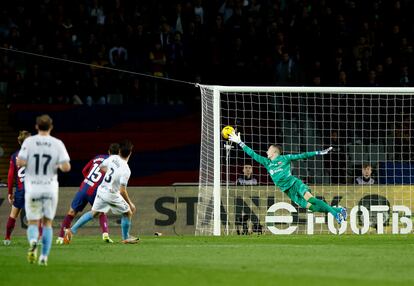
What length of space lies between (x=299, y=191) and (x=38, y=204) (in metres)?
7.54

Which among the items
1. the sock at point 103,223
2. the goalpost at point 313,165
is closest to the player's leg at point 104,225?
the sock at point 103,223

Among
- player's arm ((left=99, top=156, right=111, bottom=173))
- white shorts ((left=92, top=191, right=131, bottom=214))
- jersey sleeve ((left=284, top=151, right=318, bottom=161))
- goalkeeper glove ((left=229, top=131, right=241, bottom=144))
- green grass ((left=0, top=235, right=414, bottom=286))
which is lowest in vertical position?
→ green grass ((left=0, top=235, right=414, bottom=286))

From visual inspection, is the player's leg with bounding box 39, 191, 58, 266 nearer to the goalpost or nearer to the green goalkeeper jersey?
the green goalkeeper jersey

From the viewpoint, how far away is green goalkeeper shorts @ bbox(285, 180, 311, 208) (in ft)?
63.9

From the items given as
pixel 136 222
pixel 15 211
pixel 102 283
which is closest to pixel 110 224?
pixel 136 222

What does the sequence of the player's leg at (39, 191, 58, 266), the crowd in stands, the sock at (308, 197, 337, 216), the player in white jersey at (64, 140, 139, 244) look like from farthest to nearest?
1. the crowd in stands
2. the sock at (308, 197, 337, 216)
3. the player in white jersey at (64, 140, 139, 244)
4. the player's leg at (39, 191, 58, 266)

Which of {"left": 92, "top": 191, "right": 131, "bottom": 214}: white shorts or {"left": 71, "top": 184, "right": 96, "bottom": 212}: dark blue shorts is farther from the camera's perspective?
{"left": 71, "top": 184, "right": 96, "bottom": 212}: dark blue shorts

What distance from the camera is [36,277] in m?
11.9

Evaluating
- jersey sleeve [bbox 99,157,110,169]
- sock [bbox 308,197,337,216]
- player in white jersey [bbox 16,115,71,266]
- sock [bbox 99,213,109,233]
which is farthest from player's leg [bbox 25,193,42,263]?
sock [bbox 308,197,337,216]

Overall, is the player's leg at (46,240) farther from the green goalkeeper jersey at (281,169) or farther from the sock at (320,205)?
the sock at (320,205)

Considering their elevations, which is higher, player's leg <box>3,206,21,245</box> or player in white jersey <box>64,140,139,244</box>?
player in white jersey <box>64,140,139,244</box>

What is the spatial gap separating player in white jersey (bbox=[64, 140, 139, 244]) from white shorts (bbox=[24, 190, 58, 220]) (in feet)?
13.1

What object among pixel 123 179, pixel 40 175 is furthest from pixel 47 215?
pixel 123 179

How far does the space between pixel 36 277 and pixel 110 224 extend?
999 centimetres
